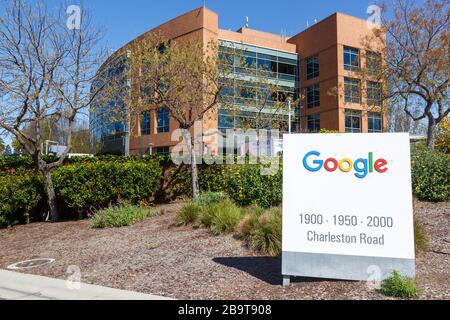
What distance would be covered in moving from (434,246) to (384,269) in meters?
1.94

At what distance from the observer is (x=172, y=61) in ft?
40.0

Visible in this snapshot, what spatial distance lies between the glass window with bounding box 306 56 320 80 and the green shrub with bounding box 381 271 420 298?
3798cm

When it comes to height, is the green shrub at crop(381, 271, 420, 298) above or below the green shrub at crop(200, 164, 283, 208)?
below

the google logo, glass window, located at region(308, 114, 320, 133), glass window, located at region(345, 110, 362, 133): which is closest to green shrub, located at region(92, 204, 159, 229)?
the google logo

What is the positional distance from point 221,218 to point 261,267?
81.7 inches

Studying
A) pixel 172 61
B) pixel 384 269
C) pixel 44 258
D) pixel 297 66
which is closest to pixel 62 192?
pixel 44 258

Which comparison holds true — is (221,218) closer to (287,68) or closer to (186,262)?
(186,262)

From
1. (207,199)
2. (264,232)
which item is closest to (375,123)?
(207,199)

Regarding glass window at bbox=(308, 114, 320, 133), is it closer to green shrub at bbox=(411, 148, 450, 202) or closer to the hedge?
the hedge

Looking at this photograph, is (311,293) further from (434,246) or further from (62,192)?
(62,192)

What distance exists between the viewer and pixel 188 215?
8625 millimetres

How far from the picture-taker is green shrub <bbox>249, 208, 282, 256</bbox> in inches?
245

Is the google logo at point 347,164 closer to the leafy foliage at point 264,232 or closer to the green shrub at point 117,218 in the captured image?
the leafy foliage at point 264,232

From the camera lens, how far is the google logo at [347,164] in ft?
15.7
